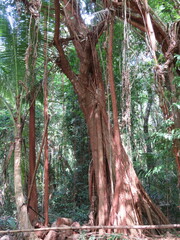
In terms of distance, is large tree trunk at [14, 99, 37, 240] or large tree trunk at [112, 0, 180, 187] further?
large tree trunk at [112, 0, 180, 187]

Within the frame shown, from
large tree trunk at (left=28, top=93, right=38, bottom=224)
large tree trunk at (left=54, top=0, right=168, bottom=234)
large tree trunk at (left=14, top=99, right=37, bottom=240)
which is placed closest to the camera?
large tree trunk at (left=14, top=99, right=37, bottom=240)

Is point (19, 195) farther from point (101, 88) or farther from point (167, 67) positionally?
point (167, 67)

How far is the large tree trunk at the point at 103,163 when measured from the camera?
382 cm

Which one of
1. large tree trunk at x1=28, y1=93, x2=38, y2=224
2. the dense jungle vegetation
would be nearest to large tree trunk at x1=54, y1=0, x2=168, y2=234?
the dense jungle vegetation

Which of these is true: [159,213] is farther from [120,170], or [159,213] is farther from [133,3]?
[133,3]

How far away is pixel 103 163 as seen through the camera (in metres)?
4.31

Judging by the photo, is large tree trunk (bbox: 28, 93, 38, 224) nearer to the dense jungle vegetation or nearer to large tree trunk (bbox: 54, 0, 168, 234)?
the dense jungle vegetation

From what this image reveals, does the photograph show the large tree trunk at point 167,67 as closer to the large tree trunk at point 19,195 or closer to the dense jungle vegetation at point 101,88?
the dense jungle vegetation at point 101,88

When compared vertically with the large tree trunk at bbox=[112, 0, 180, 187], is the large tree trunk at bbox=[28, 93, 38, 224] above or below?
below

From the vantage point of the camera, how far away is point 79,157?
26.7ft

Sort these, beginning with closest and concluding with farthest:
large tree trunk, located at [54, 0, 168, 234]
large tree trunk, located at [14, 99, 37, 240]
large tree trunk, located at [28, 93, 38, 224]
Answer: large tree trunk, located at [14, 99, 37, 240] → large tree trunk, located at [54, 0, 168, 234] → large tree trunk, located at [28, 93, 38, 224]

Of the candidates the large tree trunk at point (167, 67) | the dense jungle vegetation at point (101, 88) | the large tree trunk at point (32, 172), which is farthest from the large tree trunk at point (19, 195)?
the large tree trunk at point (167, 67)

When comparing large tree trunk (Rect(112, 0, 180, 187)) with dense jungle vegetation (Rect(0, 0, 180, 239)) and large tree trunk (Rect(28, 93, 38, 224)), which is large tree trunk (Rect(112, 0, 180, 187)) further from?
large tree trunk (Rect(28, 93, 38, 224))

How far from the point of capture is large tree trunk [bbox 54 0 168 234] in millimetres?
3818
